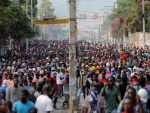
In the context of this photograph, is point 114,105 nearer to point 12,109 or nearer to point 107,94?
point 107,94

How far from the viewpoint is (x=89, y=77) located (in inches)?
771

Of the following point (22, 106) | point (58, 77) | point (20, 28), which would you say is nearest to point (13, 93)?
point (22, 106)

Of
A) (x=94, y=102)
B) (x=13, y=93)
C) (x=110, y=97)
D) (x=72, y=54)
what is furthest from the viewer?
(x=72, y=54)

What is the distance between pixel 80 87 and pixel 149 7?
40.3 m

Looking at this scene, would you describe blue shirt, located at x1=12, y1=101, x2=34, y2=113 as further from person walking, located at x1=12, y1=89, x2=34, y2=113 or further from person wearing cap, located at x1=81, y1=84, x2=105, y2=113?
person wearing cap, located at x1=81, y1=84, x2=105, y2=113

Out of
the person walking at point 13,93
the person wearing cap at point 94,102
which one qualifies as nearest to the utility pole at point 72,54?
the person walking at point 13,93

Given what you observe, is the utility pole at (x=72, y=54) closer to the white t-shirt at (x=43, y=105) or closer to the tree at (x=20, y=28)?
the white t-shirt at (x=43, y=105)

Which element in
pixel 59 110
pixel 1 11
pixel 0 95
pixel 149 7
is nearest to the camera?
pixel 0 95

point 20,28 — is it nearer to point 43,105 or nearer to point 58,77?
point 58,77

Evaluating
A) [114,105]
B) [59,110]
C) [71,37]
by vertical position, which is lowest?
[59,110]

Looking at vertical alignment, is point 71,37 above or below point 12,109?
above

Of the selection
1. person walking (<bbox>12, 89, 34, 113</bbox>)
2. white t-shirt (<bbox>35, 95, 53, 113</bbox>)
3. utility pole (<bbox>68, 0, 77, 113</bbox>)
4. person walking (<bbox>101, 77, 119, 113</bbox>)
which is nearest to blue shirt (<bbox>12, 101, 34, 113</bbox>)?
person walking (<bbox>12, 89, 34, 113</bbox>)

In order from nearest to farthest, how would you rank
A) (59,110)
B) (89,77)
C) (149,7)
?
1. (59,110)
2. (89,77)
3. (149,7)

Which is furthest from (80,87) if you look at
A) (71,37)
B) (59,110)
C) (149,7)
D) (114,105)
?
(149,7)
